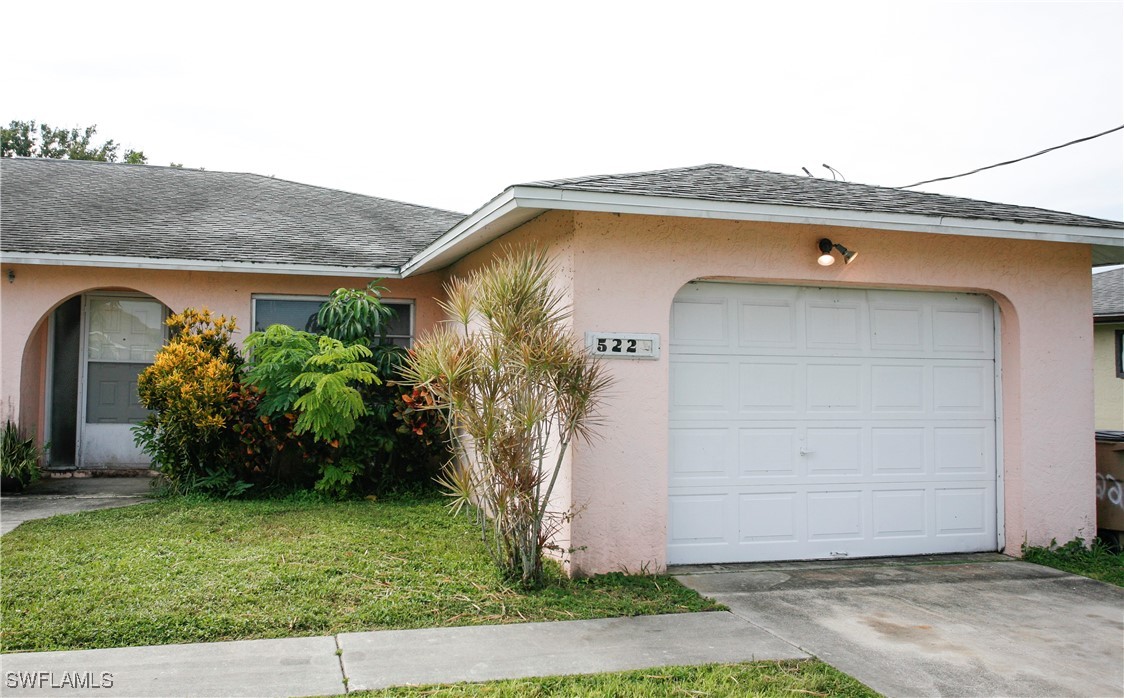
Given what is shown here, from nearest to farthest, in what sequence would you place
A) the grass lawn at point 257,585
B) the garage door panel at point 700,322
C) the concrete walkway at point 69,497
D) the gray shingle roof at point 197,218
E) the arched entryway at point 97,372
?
the grass lawn at point 257,585 < the garage door panel at point 700,322 < the concrete walkway at point 69,497 < the gray shingle roof at point 197,218 < the arched entryway at point 97,372

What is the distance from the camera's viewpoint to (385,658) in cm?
457

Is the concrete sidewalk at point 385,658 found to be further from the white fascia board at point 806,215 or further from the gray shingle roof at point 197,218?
the gray shingle roof at point 197,218

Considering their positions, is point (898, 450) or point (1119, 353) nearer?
point (898, 450)

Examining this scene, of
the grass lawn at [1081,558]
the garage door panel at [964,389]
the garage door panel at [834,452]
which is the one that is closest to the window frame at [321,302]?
the garage door panel at [834,452]

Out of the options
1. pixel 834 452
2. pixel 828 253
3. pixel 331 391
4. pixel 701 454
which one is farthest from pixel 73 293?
pixel 834 452

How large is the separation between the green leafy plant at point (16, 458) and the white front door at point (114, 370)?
1.35 m

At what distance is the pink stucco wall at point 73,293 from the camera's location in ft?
33.5

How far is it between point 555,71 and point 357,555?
15.1m

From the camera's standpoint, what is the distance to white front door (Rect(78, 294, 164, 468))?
11.5 meters

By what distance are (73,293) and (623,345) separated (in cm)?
784

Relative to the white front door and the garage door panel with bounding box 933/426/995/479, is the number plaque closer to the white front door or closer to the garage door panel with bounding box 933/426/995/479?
the garage door panel with bounding box 933/426/995/479

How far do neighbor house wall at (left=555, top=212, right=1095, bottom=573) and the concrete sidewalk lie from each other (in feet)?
4.38

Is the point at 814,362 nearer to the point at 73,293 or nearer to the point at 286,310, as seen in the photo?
the point at 286,310

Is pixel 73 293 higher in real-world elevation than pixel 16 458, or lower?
higher
